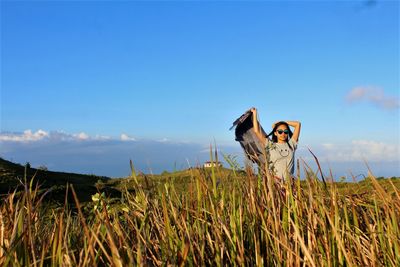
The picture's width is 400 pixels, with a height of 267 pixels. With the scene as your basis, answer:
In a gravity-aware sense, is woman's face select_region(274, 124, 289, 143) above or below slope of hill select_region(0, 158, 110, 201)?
above

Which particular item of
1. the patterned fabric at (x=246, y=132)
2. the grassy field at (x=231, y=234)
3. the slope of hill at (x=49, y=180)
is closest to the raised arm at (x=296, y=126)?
the patterned fabric at (x=246, y=132)

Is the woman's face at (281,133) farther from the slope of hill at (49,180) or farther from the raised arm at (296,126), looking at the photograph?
the slope of hill at (49,180)

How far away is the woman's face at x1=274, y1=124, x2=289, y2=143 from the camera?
8.26 m

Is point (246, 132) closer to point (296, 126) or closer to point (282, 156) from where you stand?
point (296, 126)

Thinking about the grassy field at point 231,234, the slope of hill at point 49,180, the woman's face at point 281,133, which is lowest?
the grassy field at point 231,234

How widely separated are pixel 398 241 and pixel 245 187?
50.2 inches

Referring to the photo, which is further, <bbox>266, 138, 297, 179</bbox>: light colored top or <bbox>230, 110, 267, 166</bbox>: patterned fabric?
<bbox>230, 110, 267, 166</bbox>: patterned fabric

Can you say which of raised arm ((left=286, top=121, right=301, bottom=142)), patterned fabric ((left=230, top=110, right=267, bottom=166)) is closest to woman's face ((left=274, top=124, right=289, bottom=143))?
patterned fabric ((left=230, top=110, right=267, bottom=166))

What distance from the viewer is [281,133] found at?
8.27 m

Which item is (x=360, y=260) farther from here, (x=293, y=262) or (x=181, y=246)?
(x=181, y=246)

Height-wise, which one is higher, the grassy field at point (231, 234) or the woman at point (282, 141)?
the woman at point (282, 141)

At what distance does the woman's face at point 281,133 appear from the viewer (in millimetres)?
8265

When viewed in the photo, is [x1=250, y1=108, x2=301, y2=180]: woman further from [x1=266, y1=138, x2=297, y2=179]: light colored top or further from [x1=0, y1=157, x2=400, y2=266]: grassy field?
[x1=0, y1=157, x2=400, y2=266]: grassy field

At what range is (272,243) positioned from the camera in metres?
3.14
